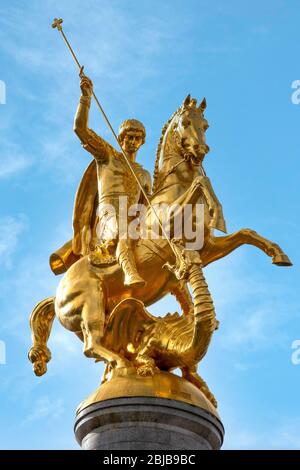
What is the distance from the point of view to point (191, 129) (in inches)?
599

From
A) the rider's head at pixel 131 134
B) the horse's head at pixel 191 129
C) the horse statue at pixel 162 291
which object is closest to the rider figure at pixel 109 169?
the rider's head at pixel 131 134

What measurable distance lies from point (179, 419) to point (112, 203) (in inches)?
153

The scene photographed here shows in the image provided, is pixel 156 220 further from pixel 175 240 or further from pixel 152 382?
pixel 152 382

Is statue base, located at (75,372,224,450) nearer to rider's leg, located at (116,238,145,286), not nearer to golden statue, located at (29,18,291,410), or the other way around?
golden statue, located at (29,18,291,410)

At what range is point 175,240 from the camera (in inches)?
560

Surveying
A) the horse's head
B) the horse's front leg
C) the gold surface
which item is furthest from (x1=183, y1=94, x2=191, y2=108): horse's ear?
the gold surface

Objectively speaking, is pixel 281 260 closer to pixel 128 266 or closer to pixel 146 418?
pixel 128 266

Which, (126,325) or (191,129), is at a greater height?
(191,129)

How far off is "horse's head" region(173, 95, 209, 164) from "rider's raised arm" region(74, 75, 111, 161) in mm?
1255

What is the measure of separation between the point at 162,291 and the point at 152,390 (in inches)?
80.6

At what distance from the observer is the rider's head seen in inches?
625

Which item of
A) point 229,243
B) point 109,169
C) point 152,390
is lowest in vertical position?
point 152,390

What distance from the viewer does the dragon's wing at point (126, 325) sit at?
1407 centimetres

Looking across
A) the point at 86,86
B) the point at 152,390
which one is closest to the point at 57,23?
the point at 86,86
